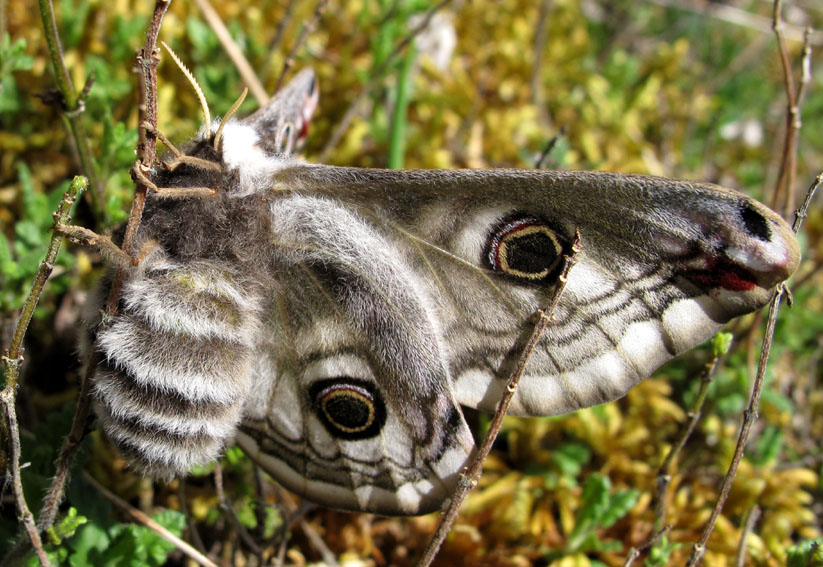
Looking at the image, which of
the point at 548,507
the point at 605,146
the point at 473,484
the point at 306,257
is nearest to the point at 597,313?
the point at 473,484

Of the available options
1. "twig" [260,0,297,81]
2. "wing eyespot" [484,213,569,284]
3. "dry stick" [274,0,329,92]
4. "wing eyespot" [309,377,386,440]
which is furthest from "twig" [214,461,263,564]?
"twig" [260,0,297,81]

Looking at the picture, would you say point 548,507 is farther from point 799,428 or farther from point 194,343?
point 194,343

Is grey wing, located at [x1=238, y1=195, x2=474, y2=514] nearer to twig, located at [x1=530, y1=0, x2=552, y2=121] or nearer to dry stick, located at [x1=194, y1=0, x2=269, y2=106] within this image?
dry stick, located at [x1=194, y1=0, x2=269, y2=106]

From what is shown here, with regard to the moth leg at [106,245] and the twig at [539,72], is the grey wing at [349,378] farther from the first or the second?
the twig at [539,72]

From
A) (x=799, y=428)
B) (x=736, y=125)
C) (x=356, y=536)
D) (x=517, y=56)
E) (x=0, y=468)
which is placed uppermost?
(x=736, y=125)

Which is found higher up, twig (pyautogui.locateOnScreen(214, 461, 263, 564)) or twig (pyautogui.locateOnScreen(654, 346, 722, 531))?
twig (pyautogui.locateOnScreen(654, 346, 722, 531))

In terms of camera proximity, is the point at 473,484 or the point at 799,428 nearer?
the point at 473,484

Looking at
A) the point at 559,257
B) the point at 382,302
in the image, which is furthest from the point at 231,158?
the point at 559,257
